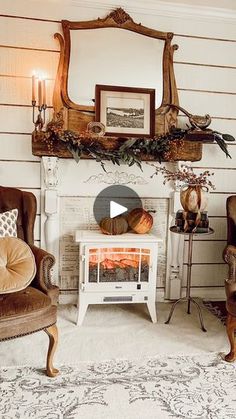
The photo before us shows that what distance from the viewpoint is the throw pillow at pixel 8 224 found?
2.65 metres

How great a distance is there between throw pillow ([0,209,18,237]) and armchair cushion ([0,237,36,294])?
0.12m

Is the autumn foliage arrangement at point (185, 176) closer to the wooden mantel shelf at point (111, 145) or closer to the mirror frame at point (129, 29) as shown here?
the wooden mantel shelf at point (111, 145)

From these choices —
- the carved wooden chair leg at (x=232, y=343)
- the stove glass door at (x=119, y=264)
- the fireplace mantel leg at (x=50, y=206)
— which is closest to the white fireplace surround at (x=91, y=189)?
the fireplace mantel leg at (x=50, y=206)

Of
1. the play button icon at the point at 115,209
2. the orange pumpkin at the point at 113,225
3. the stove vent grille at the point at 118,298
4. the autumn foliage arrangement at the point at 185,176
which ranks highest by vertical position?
the autumn foliage arrangement at the point at 185,176

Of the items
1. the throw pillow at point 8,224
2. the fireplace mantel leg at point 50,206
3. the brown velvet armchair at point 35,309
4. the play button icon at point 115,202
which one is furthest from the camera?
the play button icon at point 115,202

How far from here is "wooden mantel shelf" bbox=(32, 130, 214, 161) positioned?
324 centimetres

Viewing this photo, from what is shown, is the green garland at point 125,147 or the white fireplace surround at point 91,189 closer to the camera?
the green garland at point 125,147

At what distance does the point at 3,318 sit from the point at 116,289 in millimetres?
1166

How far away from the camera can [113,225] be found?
126 inches

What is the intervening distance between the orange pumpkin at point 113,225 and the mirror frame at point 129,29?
0.87 metres

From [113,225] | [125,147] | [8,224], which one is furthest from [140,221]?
[8,224]

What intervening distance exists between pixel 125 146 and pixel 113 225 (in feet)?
2.15

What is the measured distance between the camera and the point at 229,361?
2541 millimetres

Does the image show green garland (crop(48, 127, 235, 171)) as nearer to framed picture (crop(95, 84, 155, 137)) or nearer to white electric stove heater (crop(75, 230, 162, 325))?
framed picture (crop(95, 84, 155, 137))
